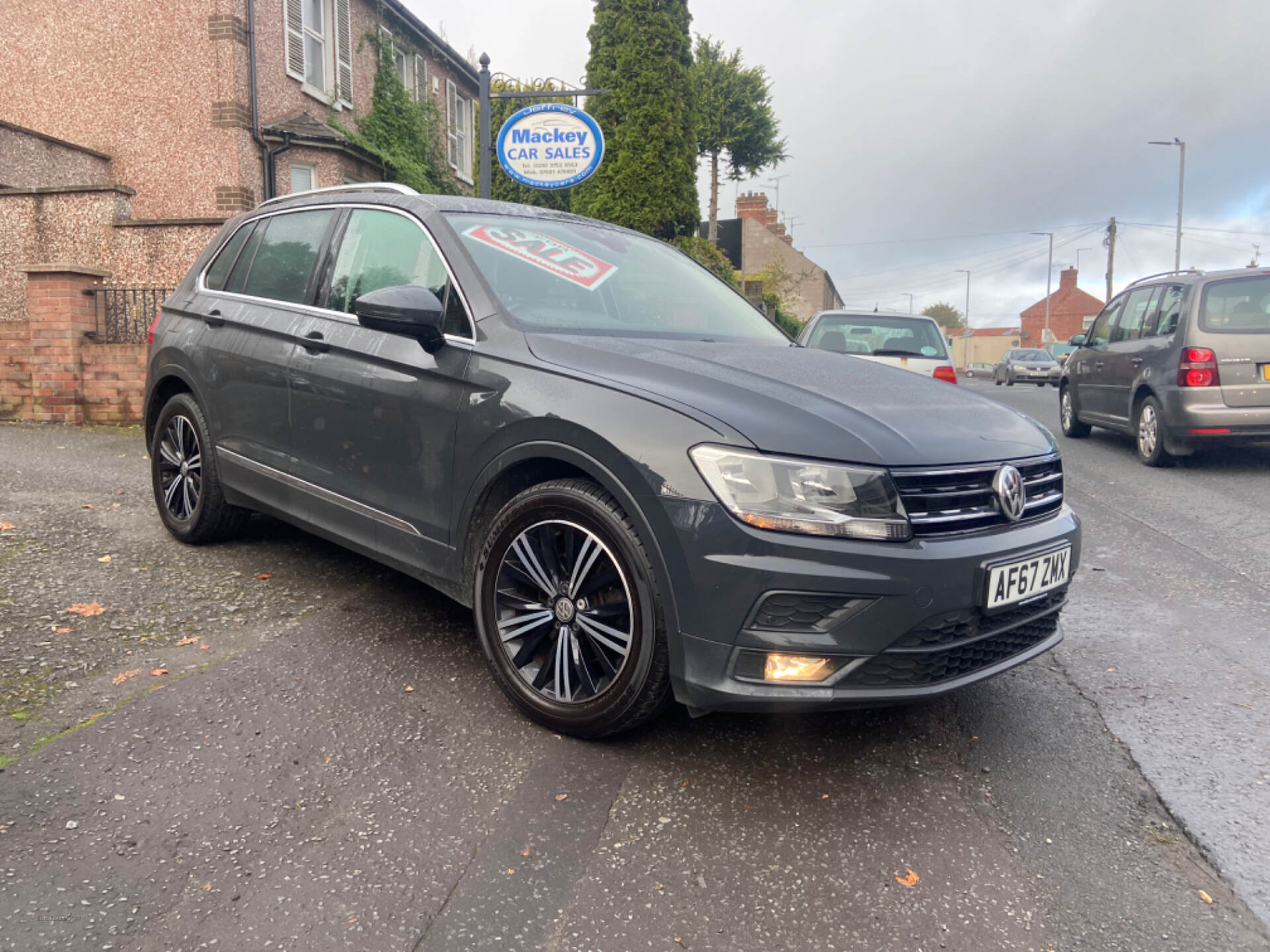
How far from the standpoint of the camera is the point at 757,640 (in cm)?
250

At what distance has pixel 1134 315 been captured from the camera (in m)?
9.67

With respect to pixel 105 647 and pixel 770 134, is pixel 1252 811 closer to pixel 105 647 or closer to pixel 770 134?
pixel 105 647

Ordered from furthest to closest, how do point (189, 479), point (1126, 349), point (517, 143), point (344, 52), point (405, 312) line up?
point (344, 52) → point (517, 143) → point (1126, 349) → point (189, 479) → point (405, 312)

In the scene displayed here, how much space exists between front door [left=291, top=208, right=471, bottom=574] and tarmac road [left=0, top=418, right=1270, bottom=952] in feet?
1.76

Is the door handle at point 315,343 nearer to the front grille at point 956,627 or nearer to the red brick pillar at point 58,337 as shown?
the front grille at point 956,627

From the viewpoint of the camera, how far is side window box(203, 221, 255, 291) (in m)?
4.84

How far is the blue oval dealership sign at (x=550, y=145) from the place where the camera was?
10.7 meters

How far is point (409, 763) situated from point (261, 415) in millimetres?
2065

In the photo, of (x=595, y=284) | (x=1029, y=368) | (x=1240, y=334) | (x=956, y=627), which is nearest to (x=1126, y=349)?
(x=1240, y=334)

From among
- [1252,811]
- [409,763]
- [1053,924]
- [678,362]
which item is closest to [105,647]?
[409,763]

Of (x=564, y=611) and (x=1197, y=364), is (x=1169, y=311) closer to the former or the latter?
(x=1197, y=364)

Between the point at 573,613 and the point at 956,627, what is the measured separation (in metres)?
1.12

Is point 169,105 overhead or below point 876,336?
overhead

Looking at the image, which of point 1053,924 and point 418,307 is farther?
point 418,307
